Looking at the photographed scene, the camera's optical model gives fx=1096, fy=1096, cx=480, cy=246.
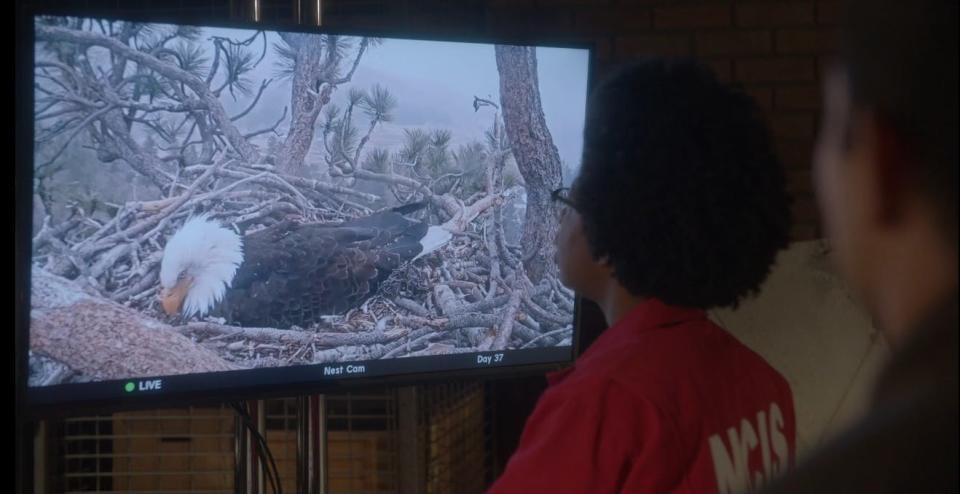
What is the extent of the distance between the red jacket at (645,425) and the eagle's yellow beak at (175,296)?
2.35ft

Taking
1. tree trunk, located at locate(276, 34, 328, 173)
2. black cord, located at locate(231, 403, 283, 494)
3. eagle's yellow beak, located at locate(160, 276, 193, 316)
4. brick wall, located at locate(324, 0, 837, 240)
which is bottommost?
black cord, located at locate(231, 403, 283, 494)

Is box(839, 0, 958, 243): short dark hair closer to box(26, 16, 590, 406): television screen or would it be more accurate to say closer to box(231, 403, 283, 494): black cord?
box(26, 16, 590, 406): television screen

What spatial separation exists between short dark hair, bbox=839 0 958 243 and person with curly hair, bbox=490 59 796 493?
795 millimetres

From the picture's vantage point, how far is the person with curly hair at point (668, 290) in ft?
4.14

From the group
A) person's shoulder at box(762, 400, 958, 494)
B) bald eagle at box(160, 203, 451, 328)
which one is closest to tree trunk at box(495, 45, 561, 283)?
bald eagle at box(160, 203, 451, 328)

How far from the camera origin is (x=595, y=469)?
4.10 ft

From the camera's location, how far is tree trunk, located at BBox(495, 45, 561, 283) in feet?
6.97

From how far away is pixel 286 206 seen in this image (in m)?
1.89

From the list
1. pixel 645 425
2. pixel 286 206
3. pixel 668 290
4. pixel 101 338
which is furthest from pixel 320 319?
pixel 645 425

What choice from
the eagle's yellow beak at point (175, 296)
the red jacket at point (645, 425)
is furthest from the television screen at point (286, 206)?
the red jacket at point (645, 425)

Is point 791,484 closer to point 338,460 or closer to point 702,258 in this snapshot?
point 702,258

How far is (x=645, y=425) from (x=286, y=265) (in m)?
0.84

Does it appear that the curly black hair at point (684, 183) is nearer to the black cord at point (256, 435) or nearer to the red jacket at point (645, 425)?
the red jacket at point (645, 425)

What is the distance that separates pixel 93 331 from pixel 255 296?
27 centimetres
